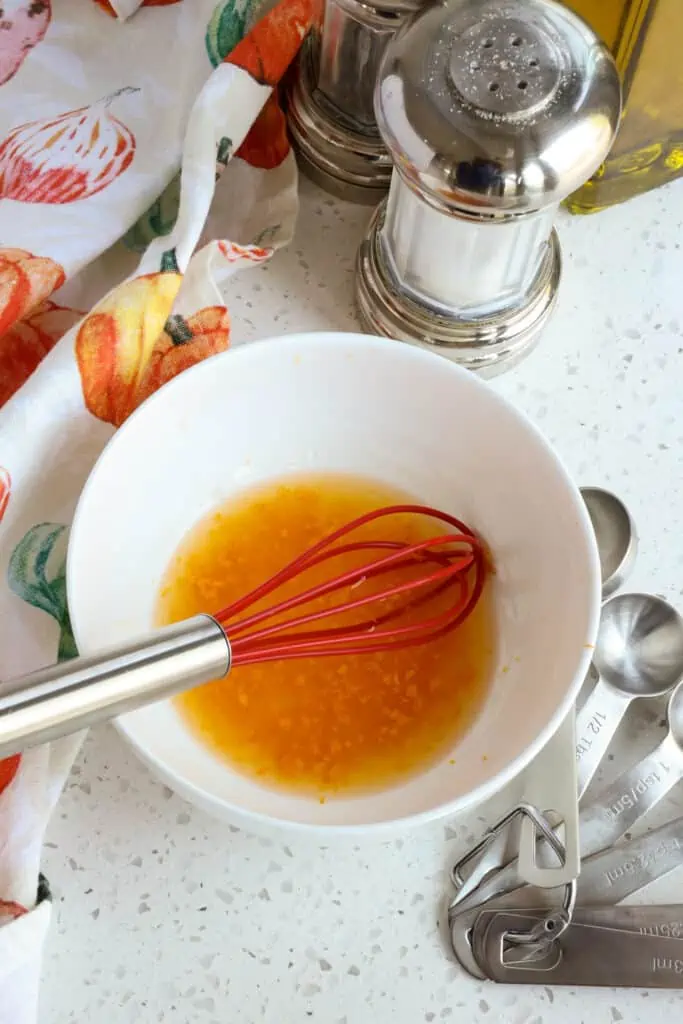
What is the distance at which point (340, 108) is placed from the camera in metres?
0.59

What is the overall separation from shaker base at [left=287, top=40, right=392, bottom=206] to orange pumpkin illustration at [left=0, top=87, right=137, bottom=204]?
4.0 inches

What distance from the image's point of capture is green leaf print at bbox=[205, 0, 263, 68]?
22.3 inches

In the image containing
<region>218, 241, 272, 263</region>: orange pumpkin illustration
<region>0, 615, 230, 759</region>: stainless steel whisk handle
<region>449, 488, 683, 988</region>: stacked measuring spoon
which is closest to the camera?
<region>0, 615, 230, 759</region>: stainless steel whisk handle

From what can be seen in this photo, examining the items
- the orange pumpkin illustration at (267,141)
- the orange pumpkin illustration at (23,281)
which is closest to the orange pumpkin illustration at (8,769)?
the orange pumpkin illustration at (23,281)

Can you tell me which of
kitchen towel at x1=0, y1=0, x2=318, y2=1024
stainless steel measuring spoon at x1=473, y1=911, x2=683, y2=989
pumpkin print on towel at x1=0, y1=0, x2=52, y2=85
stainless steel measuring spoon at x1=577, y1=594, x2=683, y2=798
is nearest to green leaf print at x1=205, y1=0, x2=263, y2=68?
kitchen towel at x1=0, y1=0, x2=318, y2=1024

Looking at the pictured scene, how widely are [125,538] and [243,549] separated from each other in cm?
7

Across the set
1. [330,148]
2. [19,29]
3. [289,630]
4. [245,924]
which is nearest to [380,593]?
[289,630]

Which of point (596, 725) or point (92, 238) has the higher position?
point (92, 238)

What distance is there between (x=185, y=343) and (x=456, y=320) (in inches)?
5.5

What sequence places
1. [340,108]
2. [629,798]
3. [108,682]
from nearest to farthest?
[108,682]
[629,798]
[340,108]

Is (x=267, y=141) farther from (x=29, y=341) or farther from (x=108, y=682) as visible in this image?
(x=108, y=682)

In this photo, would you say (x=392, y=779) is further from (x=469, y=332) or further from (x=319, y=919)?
(x=469, y=332)

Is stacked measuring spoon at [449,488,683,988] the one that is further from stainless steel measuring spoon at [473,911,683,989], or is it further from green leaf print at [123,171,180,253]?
green leaf print at [123,171,180,253]

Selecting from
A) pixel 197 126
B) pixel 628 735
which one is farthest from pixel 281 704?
pixel 197 126
